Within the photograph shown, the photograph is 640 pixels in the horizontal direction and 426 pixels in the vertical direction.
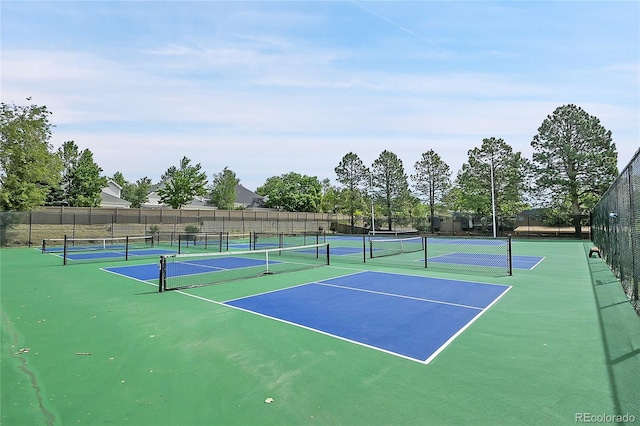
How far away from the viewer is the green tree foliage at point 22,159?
28453 mm

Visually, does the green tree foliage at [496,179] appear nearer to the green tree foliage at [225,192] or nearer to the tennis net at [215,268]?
the tennis net at [215,268]

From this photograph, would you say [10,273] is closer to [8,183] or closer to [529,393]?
[529,393]

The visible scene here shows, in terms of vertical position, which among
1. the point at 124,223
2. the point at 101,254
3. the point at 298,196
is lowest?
the point at 101,254

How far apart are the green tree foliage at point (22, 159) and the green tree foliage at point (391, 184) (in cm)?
3974

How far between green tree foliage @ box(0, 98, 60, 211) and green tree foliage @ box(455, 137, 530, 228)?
44387 mm

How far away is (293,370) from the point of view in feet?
14.4

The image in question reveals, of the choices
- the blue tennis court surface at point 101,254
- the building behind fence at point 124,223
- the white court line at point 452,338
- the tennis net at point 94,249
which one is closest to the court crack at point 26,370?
the white court line at point 452,338

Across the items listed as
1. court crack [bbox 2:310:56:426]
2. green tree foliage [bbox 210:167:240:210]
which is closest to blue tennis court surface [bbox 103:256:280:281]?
court crack [bbox 2:310:56:426]

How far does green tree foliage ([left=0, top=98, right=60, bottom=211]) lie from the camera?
28453 millimetres

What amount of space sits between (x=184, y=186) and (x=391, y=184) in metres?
30.1

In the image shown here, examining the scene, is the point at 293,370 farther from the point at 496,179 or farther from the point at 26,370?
the point at 496,179

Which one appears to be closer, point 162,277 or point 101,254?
point 162,277

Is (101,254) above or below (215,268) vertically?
above

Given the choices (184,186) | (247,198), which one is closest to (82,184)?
(184,186)
